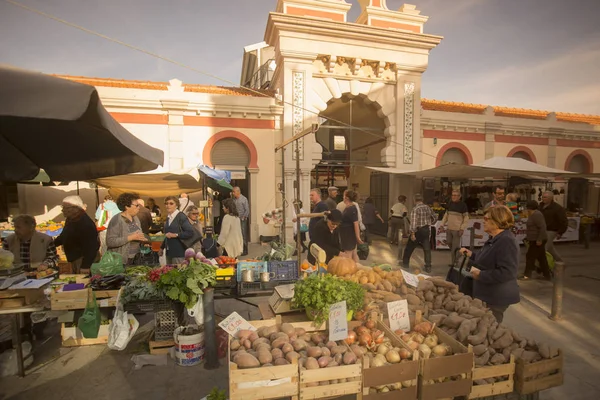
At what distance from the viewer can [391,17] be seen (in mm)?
12852

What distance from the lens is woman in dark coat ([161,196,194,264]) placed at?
18.1 feet

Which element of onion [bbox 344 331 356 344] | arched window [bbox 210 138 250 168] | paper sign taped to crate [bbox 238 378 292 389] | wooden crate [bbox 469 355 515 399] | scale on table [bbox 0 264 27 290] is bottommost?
wooden crate [bbox 469 355 515 399]

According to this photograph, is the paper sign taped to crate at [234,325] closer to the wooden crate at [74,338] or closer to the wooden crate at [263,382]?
the wooden crate at [263,382]

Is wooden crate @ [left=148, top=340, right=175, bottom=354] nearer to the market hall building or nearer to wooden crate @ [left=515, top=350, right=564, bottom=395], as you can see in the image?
wooden crate @ [left=515, top=350, right=564, bottom=395]

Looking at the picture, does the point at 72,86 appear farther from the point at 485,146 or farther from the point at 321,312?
the point at 485,146

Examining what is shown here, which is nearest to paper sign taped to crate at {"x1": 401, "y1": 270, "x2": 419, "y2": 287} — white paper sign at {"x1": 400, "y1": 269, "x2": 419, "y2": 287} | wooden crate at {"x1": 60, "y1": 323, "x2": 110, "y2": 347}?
white paper sign at {"x1": 400, "y1": 269, "x2": 419, "y2": 287}

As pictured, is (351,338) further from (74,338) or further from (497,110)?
(497,110)

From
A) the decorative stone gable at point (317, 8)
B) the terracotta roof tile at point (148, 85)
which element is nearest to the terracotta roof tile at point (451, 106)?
the decorative stone gable at point (317, 8)

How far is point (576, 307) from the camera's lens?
5.53 meters

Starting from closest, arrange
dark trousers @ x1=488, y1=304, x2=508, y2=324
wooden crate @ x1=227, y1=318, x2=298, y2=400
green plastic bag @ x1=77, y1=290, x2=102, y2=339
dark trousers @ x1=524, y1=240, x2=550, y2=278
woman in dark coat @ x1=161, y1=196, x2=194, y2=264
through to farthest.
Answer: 1. wooden crate @ x1=227, y1=318, x2=298, y2=400
2. dark trousers @ x1=488, y1=304, x2=508, y2=324
3. green plastic bag @ x1=77, y1=290, x2=102, y2=339
4. woman in dark coat @ x1=161, y1=196, x2=194, y2=264
5. dark trousers @ x1=524, y1=240, x2=550, y2=278

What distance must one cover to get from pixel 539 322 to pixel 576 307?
1254 mm

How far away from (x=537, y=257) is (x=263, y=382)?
24.5 ft

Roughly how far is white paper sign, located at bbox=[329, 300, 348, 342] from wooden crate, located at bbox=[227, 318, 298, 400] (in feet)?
1.83

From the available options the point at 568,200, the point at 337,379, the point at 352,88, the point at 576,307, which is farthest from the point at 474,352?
the point at 568,200
